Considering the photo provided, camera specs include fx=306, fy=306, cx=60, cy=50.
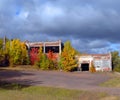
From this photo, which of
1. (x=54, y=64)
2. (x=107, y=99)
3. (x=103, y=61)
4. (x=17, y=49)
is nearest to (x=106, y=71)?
(x=103, y=61)

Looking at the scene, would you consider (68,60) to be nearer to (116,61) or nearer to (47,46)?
(47,46)

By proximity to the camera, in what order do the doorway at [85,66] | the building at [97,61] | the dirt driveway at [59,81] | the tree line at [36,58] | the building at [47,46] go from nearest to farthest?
1. the dirt driveway at [59,81]
2. the tree line at [36,58]
3. the building at [97,61]
4. the doorway at [85,66]
5. the building at [47,46]

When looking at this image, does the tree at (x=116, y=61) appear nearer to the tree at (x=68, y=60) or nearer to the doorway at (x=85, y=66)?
the doorway at (x=85, y=66)

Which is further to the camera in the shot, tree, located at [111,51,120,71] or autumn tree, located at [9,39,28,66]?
tree, located at [111,51,120,71]

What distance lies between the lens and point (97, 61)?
2872 inches

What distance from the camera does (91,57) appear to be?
73.3 metres

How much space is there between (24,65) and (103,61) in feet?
61.0

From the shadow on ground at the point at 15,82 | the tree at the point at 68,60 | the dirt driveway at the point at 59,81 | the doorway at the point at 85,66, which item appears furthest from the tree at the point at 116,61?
the shadow on ground at the point at 15,82

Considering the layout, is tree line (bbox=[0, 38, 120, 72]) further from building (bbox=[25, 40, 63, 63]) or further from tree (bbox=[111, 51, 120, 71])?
building (bbox=[25, 40, 63, 63])

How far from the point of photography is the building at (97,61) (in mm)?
71963

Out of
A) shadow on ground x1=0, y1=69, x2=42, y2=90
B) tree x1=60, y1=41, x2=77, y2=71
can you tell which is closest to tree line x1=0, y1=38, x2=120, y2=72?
tree x1=60, y1=41, x2=77, y2=71

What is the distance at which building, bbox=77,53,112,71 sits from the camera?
236 feet

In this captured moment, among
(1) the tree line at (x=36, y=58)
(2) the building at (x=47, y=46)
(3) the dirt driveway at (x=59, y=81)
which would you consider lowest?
(3) the dirt driveway at (x=59, y=81)

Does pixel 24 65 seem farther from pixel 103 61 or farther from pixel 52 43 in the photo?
pixel 103 61
